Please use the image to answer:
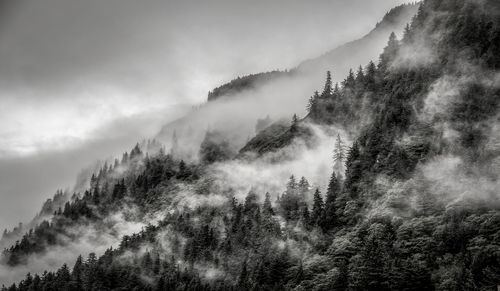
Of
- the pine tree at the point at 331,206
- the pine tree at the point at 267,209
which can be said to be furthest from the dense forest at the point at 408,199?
the pine tree at the point at 267,209

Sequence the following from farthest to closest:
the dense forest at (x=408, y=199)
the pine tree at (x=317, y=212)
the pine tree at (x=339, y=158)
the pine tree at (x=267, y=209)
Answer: the pine tree at (x=267, y=209) < the pine tree at (x=339, y=158) < the pine tree at (x=317, y=212) < the dense forest at (x=408, y=199)

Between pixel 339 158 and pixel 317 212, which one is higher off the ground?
pixel 339 158

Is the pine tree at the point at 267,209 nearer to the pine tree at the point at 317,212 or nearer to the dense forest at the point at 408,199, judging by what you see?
the dense forest at the point at 408,199

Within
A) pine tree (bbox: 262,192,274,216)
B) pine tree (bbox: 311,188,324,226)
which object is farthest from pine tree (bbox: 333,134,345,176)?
pine tree (bbox: 262,192,274,216)

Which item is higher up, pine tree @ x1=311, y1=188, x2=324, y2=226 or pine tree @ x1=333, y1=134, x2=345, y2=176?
pine tree @ x1=333, y1=134, x2=345, y2=176

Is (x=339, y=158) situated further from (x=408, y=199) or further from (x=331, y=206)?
(x=408, y=199)

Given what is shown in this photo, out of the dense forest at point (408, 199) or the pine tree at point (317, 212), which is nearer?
the dense forest at point (408, 199)

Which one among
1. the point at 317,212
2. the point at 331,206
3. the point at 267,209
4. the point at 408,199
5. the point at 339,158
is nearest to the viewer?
the point at 408,199

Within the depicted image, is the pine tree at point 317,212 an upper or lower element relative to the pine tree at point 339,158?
lower

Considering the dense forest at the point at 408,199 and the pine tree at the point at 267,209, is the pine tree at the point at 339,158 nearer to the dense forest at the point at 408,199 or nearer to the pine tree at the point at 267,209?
the dense forest at the point at 408,199

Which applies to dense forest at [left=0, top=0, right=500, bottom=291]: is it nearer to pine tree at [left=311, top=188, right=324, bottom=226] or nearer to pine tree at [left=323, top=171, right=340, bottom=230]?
pine tree at [left=323, top=171, right=340, bottom=230]

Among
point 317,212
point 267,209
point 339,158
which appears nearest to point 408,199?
point 317,212

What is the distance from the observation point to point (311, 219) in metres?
161

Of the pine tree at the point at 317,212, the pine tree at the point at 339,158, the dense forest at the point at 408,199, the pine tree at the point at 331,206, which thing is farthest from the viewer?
the pine tree at the point at 339,158
